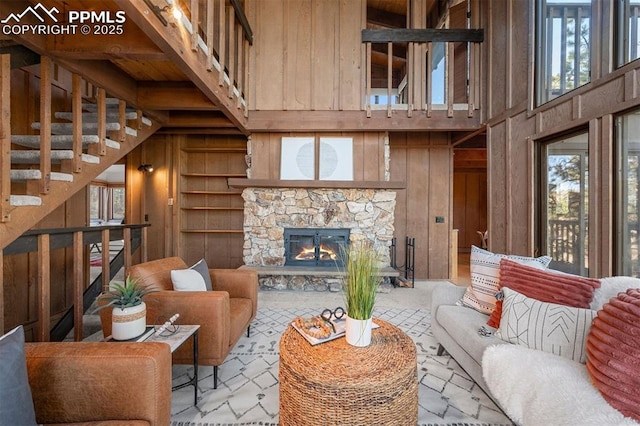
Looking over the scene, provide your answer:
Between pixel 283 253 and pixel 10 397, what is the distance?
3.19 metres

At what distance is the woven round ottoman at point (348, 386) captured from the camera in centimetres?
109

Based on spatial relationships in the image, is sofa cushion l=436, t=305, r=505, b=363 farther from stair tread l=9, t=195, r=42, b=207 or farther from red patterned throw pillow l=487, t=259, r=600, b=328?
stair tread l=9, t=195, r=42, b=207

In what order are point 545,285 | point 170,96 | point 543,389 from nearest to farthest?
point 543,389, point 545,285, point 170,96

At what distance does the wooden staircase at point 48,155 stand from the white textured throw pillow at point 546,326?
10.9 feet

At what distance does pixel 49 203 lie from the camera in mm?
2143

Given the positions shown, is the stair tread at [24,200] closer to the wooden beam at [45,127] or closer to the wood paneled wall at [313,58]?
the wooden beam at [45,127]

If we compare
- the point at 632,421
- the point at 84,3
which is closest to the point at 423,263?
the point at 632,421

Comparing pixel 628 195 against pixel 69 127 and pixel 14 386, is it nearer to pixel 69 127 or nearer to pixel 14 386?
pixel 14 386

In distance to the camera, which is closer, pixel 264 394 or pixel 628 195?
pixel 264 394

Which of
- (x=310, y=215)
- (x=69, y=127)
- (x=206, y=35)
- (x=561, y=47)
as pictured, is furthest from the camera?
(x=310, y=215)

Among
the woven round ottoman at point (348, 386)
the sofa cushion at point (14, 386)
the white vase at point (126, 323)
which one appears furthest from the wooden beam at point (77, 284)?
the woven round ottoman at point (348, 386)

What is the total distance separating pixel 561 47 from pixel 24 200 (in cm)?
492

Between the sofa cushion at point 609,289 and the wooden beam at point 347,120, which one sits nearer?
the sofa cushion at point 609,289

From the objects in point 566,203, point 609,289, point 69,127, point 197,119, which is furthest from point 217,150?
point 609,289
